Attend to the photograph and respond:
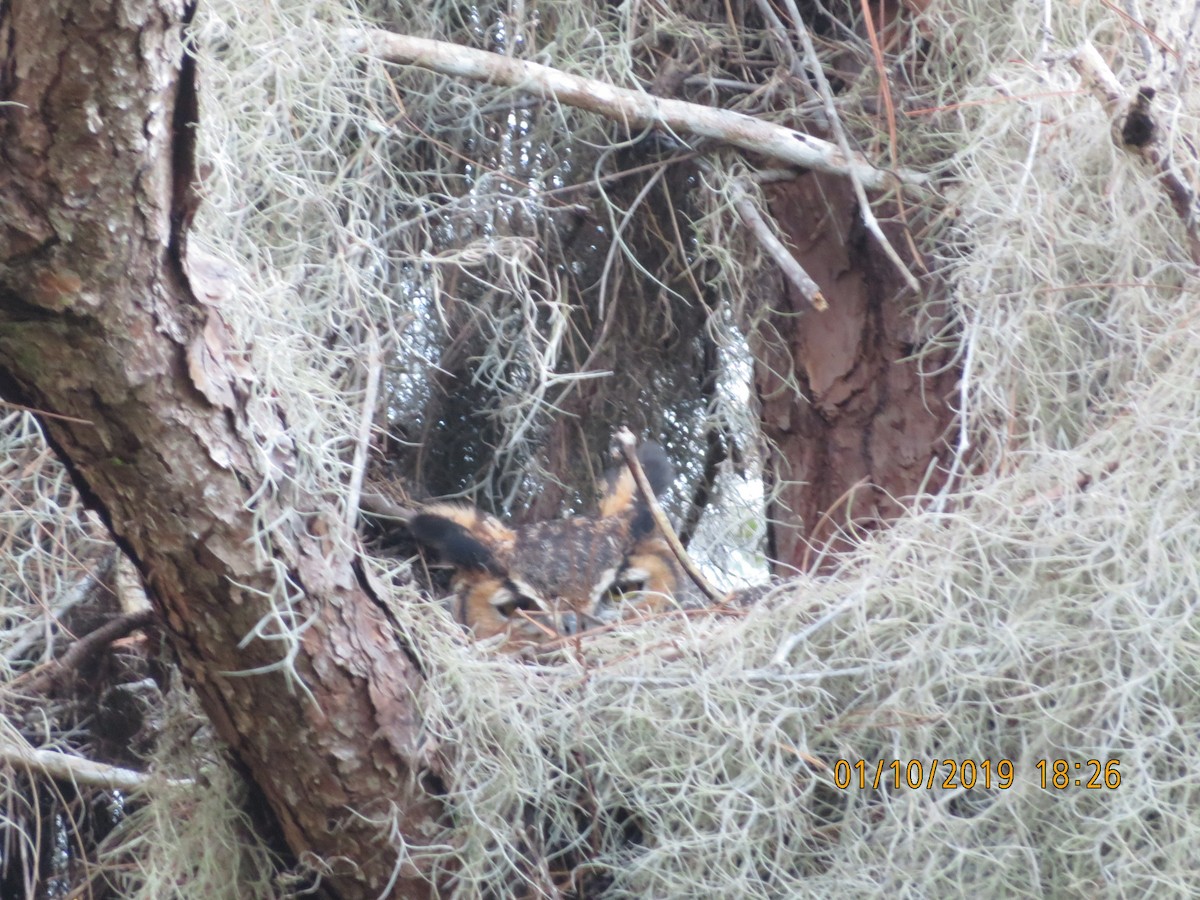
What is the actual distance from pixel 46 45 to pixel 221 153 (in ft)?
2.37

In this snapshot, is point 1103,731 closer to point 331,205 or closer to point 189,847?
point 189,847

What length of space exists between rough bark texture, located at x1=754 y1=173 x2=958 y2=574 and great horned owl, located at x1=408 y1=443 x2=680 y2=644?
223mm

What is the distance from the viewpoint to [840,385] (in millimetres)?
2279

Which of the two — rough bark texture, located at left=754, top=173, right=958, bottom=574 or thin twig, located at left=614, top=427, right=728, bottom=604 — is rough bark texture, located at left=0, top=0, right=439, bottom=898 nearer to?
thin twig, located at left=614, top=427, right=728, bottom=604

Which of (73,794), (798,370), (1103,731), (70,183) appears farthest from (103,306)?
(798,370)

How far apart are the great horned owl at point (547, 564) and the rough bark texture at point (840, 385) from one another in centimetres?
22

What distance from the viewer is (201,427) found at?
1325 mm

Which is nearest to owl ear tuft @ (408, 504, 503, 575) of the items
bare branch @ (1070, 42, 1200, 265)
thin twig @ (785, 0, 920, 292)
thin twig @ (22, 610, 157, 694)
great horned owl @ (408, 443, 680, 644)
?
great horned owl @ (408, 443, 680, 644)

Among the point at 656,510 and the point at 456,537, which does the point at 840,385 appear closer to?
the point at 656,510
